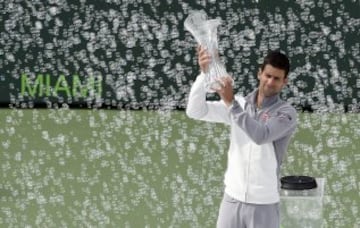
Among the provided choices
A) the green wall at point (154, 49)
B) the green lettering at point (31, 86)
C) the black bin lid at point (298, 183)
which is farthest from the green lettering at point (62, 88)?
the black bin lid at point (298, 183)

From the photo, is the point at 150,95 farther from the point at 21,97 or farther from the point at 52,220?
the point at 52,220

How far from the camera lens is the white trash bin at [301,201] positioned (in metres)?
4.06

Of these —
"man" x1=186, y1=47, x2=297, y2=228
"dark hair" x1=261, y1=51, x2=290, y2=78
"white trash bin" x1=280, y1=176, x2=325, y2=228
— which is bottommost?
"white trash bin" x1=280, y1=176, x2=325, y2=228

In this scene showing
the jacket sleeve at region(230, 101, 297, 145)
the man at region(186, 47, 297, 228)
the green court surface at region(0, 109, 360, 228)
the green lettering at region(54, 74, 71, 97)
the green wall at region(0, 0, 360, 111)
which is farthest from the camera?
the green lettering at region(54, 74, 71, 97)

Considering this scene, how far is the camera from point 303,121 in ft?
27.5

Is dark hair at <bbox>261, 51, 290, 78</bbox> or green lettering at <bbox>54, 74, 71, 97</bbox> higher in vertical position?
dark hair at <bbox>261, 51, 290, 78</bbox>

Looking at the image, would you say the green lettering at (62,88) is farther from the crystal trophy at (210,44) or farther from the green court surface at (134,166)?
the crystal trophy at (210,44)

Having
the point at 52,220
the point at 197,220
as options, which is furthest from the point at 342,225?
the point at 52,220

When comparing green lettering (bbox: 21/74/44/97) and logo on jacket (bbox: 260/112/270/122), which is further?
green lettering (bbox: 21/74/44/97)

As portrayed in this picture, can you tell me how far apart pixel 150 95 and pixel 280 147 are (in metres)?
5.48

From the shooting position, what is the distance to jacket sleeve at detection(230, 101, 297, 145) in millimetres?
3352

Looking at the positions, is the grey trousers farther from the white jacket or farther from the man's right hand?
the man's right hand

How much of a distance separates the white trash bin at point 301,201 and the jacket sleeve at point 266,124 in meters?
0.59

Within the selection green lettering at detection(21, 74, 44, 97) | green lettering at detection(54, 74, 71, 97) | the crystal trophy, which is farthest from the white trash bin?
green lettering at detection(21, 74, 44, 97)
